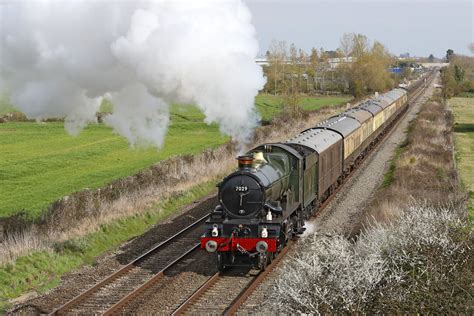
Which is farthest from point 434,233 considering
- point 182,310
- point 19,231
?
point 19,231

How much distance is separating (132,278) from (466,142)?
4190cm

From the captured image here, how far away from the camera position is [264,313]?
41.9ft

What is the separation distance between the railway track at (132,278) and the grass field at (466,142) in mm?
10937

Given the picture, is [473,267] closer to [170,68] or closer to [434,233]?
[434,233]

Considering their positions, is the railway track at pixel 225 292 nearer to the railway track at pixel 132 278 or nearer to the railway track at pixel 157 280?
the railway track at pixel 157 280

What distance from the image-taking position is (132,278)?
1642 cm

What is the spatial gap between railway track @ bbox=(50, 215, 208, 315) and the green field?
6.84 m

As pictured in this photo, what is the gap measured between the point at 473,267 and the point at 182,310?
6582 millimetres

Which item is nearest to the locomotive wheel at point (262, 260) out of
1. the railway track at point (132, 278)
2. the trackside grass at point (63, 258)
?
the railway track at point (132, 278)

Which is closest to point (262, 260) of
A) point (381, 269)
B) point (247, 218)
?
point (247, 218)

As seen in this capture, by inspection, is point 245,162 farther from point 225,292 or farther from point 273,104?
point 273,104

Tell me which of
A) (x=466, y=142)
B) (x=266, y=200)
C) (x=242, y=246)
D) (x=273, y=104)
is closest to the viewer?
(x=242, y=246)

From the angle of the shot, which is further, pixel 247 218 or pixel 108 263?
pixel 108 263

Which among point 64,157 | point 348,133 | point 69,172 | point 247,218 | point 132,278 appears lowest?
point 69,172
